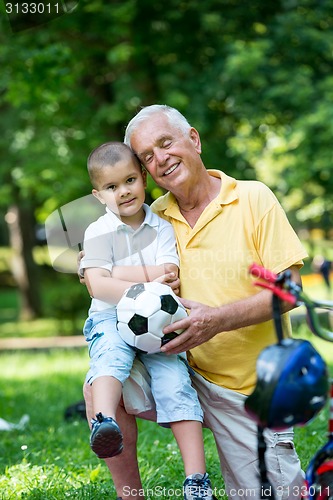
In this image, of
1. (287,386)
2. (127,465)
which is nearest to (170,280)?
(127,465)

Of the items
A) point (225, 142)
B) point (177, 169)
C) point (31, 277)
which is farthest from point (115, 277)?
point (31, 277)

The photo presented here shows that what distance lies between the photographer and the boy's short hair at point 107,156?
3.38 meters

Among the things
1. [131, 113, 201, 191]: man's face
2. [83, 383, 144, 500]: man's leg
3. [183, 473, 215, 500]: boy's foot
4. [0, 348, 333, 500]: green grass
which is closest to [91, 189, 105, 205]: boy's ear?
[131, 113, 201, 191]: man's face

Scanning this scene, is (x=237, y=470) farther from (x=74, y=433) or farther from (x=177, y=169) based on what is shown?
(x=74, y=433)

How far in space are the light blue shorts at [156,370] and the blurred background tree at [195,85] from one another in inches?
242

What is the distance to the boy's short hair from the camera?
A: 3.38 m

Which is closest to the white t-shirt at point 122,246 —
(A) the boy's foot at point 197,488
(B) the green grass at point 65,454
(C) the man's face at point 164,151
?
(C) the man's face at point 164,151

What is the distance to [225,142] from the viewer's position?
39.8 feet

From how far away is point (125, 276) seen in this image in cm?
332

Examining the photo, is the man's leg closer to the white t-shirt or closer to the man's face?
the white t-shirt

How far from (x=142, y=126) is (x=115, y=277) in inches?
26.4

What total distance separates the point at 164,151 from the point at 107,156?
0.24 m

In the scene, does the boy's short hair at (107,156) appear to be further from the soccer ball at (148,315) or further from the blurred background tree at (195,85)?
the blurred background tree at (195,85)

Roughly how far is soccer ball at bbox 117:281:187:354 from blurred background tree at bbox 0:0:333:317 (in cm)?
620
